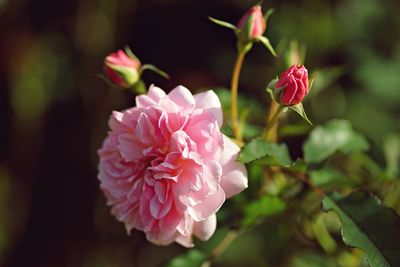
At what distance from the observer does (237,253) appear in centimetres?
204

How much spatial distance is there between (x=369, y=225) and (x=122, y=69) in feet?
1.81

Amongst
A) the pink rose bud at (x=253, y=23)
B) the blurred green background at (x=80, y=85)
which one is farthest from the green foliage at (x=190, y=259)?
the blurred green background at (x=80, y=85)

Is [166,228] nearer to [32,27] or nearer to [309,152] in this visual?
[309,152]

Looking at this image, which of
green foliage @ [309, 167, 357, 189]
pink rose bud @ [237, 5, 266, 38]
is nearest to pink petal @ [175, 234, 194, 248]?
green foliage @ [309, 167, 357, 189]

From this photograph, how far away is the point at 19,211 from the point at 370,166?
1528 mm

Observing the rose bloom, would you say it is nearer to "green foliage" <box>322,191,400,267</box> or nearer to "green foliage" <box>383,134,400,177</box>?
"green foliage" <box>322,191,400,267</box>

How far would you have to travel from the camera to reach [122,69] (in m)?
1.11

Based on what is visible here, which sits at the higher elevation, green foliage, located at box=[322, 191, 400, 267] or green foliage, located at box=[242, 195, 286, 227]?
green foliage, located at box=[322, 191, 400, 267]

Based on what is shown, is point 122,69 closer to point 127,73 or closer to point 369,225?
point 127,73

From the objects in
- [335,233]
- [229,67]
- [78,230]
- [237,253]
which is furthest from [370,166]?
[78,230]

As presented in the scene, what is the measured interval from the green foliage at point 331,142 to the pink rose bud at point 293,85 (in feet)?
0.81

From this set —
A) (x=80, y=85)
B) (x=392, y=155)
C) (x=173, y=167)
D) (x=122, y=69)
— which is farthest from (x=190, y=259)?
(x=80, y=85)

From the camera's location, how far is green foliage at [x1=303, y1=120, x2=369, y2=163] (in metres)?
1.19

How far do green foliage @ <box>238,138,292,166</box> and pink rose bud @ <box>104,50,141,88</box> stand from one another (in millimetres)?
291
